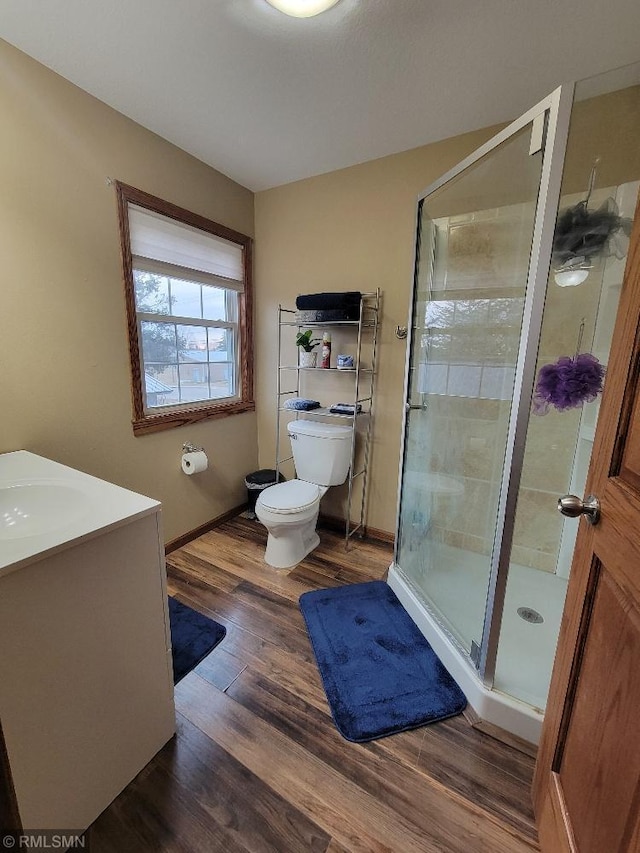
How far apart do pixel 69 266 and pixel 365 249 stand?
5.19ft

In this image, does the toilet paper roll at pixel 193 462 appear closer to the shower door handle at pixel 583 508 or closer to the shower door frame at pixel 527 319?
the shower door frame at pixel 527 319

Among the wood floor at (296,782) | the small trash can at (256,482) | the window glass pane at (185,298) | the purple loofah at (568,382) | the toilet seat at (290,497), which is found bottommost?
the wood floor at (296,782)

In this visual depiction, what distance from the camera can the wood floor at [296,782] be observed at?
0.95 meters

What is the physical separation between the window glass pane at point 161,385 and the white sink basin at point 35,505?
3.00 feet

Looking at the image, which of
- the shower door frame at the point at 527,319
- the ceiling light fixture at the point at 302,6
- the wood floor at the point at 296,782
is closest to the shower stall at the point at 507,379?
the shower door frame at the point at 527,319

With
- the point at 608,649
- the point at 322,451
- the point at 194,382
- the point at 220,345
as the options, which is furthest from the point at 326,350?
the point at 608,649

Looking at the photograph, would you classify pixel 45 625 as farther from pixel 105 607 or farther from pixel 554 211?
pixel 554 211

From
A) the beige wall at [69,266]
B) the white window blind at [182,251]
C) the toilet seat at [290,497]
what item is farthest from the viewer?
the toilet seat at [290,497]

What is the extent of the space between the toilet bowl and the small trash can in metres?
0.38

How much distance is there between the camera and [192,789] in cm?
105

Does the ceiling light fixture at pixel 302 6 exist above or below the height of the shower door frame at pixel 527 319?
above

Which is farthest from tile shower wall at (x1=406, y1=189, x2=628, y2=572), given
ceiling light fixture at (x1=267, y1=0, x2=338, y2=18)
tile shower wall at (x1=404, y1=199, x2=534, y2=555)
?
ceiling light fixture at (x1=267, y1=0, x2=338, y2=18)

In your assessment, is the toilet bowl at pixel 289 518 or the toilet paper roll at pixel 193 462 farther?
the toilet paper roll at pixel 193 462

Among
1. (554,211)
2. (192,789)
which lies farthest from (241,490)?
(554,211)
